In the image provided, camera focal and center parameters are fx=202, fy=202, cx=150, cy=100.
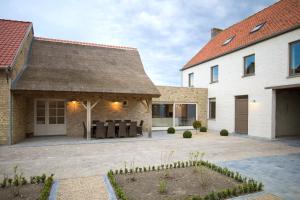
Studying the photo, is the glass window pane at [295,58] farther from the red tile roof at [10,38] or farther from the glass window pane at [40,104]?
the glass window pane at [40,104]

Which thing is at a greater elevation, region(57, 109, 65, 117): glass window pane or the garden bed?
region(57, 109, 65, 117): glass window pane

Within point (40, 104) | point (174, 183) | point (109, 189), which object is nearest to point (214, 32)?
point (40, 104)

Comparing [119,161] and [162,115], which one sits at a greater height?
[162,115]

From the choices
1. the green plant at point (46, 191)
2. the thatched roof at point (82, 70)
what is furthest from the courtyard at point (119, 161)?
the thatched roof at point (82, 70)

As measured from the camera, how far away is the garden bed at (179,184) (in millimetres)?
4137

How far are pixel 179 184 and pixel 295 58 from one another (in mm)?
9753

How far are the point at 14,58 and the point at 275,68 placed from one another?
13.4m

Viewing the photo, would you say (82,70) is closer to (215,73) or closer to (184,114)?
(184,114)

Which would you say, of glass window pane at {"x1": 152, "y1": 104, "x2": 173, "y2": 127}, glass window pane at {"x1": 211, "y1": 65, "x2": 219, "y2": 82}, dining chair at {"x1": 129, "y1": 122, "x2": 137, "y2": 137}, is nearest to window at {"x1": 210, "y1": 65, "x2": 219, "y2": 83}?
glass window pane at {"x1": 211, "y1": 65, "x2": 219, "y2": 82}

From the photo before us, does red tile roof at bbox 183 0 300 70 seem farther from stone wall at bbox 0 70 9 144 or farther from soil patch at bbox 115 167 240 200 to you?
stone wall at bbox 0 70 9 144

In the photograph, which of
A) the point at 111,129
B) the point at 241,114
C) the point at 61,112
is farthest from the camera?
the point at 241,114

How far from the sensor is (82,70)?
12.2 m

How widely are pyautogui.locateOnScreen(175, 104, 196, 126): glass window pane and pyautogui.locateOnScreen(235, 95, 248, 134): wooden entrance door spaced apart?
148 inches

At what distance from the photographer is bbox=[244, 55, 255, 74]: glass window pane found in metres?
12.9
